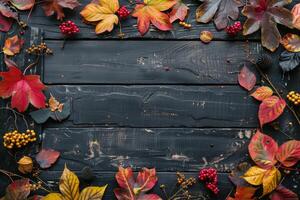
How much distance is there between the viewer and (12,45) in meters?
1.43

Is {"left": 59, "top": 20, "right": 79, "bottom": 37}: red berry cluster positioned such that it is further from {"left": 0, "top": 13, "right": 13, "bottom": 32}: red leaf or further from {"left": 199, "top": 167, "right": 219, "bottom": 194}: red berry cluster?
{"left": 199, "top": 167, "right": 219, "bottom": 194}: red berry cluster

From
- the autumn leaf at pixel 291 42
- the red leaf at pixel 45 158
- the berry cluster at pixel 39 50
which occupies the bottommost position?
the red leaf at pixel 45 158

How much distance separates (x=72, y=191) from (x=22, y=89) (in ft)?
1.10

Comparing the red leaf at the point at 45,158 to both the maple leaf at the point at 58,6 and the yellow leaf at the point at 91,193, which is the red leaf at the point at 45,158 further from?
the maple leaf at the point at 58,6

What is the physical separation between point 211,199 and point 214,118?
0.24m

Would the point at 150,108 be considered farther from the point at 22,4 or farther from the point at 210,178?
the point at 22,4

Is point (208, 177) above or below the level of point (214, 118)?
below

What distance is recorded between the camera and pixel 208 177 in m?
1.41

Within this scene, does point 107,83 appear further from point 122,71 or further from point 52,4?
point 52,4

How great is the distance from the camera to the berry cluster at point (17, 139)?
4.58ft

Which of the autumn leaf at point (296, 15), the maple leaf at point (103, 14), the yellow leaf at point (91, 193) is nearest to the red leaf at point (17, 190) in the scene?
the yellow leaf at point (91, 193)

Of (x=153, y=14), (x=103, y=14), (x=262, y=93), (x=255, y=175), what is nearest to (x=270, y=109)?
(x=262, y=93)

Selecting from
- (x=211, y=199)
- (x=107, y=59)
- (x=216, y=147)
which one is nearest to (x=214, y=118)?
(x=216, y=147)

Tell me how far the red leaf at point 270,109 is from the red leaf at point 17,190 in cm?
73
